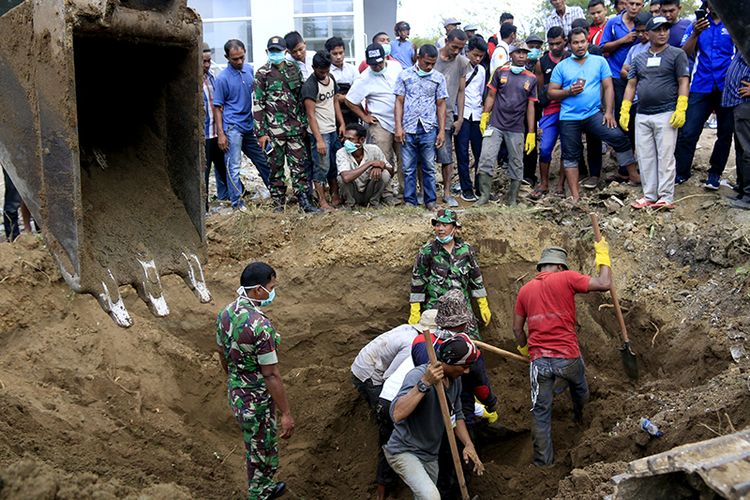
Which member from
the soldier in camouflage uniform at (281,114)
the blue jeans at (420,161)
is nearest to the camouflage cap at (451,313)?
the blue jeans at (420,161)

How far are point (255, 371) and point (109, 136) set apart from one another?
2.09 m

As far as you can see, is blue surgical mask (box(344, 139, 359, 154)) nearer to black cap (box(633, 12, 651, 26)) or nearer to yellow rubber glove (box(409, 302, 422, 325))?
yellow rubber glove (box(409, 302, 422, 325))

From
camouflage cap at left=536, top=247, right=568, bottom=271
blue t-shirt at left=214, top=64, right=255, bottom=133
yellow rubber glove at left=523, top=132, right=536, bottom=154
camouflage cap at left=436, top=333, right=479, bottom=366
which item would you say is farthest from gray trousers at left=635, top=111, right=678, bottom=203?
blue t-shirt at left=214, top=64, right=255, bottom=133

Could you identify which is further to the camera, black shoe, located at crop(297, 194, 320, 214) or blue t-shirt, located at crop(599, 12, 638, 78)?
blue t-shirt, located at crop(599, 12, 638, 78)

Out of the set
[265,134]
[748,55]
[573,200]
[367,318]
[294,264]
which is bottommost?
[367,318]

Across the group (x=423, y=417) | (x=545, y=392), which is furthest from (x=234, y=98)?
(x=423, y=417)

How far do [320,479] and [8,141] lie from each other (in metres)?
4.28

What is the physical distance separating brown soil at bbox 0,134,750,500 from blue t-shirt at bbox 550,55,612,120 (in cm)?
116

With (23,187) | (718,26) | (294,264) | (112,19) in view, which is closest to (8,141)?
(23,187)

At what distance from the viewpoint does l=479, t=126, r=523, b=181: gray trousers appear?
966 centimetres

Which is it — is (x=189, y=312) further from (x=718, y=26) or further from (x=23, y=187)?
(x=718, y=26)

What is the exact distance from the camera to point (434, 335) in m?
5.93

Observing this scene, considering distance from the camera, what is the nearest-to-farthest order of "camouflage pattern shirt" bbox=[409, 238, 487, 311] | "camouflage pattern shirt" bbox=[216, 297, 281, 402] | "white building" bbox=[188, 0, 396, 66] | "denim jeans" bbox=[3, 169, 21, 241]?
"camouflage pattern shirt" bbox=[216, 297, 281, 402] → "camouflage pattern shirt" bbox=[409, 238, 487, 311] → "denim jeans" bbox=[3, 169, 21, 241] → "white building" bbox=[188, 0, 396, 66]

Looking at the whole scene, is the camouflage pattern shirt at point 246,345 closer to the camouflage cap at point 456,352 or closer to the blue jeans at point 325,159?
the camouflage cap at point 456,352
